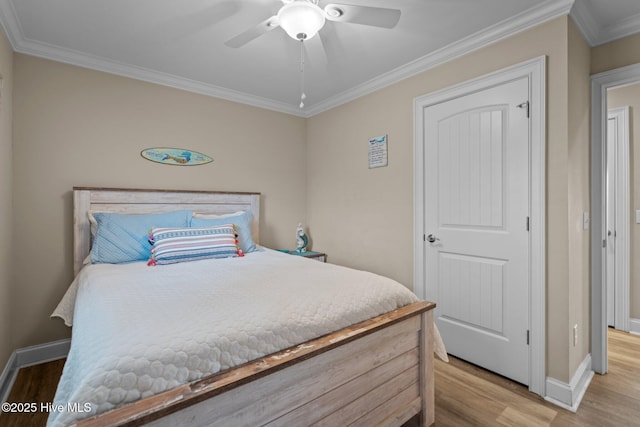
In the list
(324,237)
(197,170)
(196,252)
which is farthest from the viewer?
(324,237)

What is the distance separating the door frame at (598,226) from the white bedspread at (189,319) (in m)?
1.56

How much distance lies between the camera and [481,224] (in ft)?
7.39

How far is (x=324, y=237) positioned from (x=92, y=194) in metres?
2.29

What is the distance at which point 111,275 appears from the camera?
1.85 m

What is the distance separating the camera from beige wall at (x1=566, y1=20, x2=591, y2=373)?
1896 millimetres

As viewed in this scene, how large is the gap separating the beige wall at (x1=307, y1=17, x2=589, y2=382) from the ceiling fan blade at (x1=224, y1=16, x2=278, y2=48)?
1.48 metres

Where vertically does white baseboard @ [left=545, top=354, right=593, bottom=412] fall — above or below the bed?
below

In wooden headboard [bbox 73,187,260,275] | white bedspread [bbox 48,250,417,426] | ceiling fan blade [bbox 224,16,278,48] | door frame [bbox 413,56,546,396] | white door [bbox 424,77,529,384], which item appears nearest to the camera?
white bedspread [bbox 48,250,417,426]

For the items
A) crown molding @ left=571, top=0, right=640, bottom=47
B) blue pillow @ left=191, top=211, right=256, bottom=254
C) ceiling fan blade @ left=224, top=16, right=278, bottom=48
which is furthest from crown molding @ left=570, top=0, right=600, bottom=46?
blue pillow @ left=191, top=211, right=256, bottom=254

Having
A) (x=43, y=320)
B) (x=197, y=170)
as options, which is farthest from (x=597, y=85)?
(x=43, y=320)

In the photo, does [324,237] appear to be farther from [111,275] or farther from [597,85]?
[597,85]

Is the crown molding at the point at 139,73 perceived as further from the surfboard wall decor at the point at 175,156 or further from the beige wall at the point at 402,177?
the beige wall at the point at 402,177

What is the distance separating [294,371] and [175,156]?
252 cm

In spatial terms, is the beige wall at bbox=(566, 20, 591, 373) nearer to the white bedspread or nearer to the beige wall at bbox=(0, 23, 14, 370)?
the white bedspread
